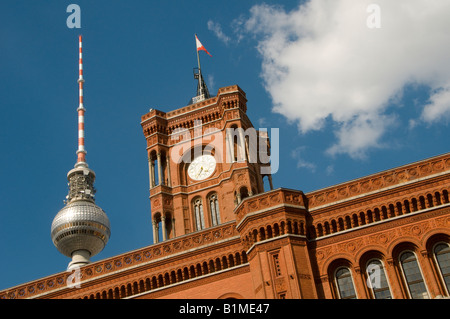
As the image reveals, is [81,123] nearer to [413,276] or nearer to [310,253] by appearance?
[310,253]

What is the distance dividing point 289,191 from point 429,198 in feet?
24.2

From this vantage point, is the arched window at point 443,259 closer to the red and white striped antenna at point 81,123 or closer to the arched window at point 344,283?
the arched window at point 344,283

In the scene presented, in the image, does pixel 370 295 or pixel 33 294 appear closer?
pixel 370 295

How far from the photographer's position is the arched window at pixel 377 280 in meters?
30.5

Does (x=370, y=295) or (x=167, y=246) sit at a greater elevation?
(x=167, y=246)

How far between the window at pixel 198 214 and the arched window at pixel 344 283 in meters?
20.9

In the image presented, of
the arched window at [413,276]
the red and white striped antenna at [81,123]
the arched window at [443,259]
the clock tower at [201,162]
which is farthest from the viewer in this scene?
the red and white striped antenna at [81,123]

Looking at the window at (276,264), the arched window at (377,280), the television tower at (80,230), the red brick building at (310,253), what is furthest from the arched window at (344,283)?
the television tower at (80,230)

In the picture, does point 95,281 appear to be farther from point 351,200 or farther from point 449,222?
point 449,222

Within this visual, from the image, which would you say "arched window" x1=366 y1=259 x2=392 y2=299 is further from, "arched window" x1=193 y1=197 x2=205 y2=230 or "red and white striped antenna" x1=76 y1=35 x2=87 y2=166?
"red and white striped antenna" x1=76 y1=35 x2=87 y2=166
